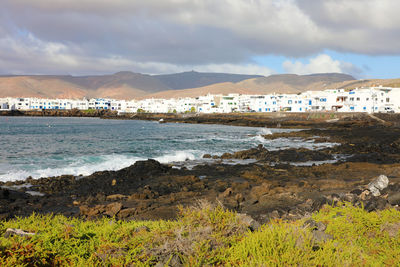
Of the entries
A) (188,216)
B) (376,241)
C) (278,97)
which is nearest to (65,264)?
(188,216)

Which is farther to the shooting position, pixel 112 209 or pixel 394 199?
pixel 112 209

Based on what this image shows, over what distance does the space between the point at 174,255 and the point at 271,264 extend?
46.8 inches

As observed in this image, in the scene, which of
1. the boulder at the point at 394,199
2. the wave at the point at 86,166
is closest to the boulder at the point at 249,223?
the boulder at the point at 394,199

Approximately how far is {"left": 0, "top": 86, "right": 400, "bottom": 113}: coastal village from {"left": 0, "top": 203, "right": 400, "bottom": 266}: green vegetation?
92730 mm

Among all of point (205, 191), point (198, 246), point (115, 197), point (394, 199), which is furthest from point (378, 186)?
point (115, 197)

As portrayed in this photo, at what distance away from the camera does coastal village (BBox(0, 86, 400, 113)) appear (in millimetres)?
88625

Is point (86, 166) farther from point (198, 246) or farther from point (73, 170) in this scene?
point (198, 246)

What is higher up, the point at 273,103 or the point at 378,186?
the point at 273,103

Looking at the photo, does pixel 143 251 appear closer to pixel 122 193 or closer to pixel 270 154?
pixel 122 193

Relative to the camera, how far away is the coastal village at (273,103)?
8862 centimetres

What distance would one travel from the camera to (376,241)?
5066mm

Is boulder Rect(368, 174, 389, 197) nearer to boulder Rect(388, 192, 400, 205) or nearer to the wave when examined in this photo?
boulder Rect(388, 192, 400, 205)

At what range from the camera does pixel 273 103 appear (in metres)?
120

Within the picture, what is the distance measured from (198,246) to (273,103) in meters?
119
